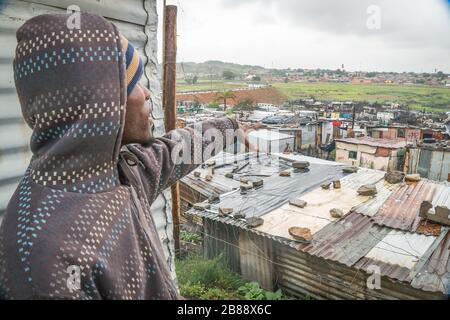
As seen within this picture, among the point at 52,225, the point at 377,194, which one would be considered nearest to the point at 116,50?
the point at 52,225

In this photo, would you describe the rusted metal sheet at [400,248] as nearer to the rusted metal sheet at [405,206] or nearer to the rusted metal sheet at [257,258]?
the rusted metal sheet at [405,206]

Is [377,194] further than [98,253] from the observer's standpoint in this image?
Yes

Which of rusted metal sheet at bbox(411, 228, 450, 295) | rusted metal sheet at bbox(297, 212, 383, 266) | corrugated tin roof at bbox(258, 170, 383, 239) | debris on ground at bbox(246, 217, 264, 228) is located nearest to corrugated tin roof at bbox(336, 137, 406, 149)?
corrugated tin roof at bbox(258, 170, 383, 239)

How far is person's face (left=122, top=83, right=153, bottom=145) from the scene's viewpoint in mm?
1277

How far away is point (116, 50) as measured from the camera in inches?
42.6

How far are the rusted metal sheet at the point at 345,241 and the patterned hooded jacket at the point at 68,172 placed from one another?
6711mm

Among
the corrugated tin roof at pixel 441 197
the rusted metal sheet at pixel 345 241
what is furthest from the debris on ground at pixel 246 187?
the corrugated tin roof at pixel 441 197

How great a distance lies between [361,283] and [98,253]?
7.48 meters

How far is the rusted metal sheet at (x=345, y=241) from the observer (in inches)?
280

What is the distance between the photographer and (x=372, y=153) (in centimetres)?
2189
